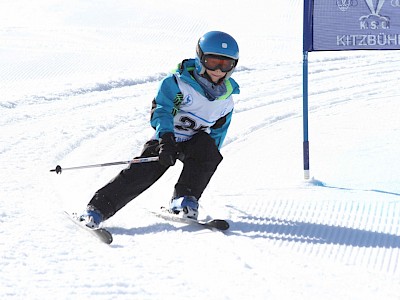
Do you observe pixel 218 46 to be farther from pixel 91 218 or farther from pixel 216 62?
pixel 91 218

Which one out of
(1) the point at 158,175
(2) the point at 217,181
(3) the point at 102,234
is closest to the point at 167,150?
(1) the point at 158,175

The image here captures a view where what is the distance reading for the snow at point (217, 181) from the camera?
3.41 m

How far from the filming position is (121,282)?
3.29m

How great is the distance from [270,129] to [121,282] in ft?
14.4

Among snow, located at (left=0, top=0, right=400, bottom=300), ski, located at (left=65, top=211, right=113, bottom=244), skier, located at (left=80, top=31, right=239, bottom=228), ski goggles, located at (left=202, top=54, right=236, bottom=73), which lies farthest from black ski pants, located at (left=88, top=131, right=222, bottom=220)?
ski goggles, located at (left=202, top=54, right=236, bottom=73)

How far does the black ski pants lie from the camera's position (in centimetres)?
442

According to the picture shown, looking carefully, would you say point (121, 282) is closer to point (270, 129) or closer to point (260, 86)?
point (270, 129)

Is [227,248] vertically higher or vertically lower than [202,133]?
lower

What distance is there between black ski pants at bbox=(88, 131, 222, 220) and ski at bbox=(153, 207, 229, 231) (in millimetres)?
152

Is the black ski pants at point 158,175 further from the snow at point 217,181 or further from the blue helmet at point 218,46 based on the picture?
the blue helmet at point 218,46

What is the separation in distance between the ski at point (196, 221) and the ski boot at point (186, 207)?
4 centimetres

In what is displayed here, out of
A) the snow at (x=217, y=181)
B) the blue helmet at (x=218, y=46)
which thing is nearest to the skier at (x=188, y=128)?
the blue helmet at (x=218, y=46)

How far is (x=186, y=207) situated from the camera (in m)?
4.44

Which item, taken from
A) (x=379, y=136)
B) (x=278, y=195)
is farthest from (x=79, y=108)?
(x=278, y=195)
